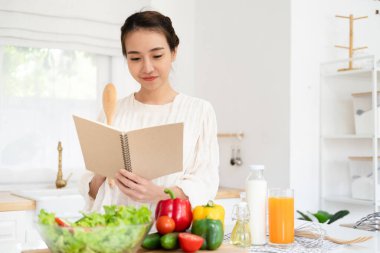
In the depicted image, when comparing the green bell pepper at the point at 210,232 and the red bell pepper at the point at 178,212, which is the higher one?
the red bell pepper at the point at 178,212

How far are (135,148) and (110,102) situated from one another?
0.92 feet

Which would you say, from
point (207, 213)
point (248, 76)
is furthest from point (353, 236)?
point (248, 76)

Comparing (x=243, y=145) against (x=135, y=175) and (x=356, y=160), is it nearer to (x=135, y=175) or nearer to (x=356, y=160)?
(x=356, y=160)

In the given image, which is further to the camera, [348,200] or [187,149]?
[348,200]

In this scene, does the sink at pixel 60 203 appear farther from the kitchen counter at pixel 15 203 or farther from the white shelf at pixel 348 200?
the white shelf at pixel 348 200

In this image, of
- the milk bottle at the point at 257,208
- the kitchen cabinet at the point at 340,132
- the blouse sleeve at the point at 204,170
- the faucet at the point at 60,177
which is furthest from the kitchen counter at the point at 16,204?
the kitchen cabinet at the point at 340,132

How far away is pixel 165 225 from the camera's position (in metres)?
1.34

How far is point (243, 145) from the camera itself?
3.59m

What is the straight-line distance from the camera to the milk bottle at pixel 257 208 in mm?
1536

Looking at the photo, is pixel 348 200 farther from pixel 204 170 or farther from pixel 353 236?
pixel 204 170

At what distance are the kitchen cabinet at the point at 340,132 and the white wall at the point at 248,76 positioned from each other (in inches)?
11.5

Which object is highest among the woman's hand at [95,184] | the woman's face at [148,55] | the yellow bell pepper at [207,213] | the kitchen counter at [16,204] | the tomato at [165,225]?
the woman's face at [148,55]

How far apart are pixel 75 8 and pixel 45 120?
0.74 m

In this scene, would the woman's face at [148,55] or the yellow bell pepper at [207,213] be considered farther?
the woman's face at [148,55]
